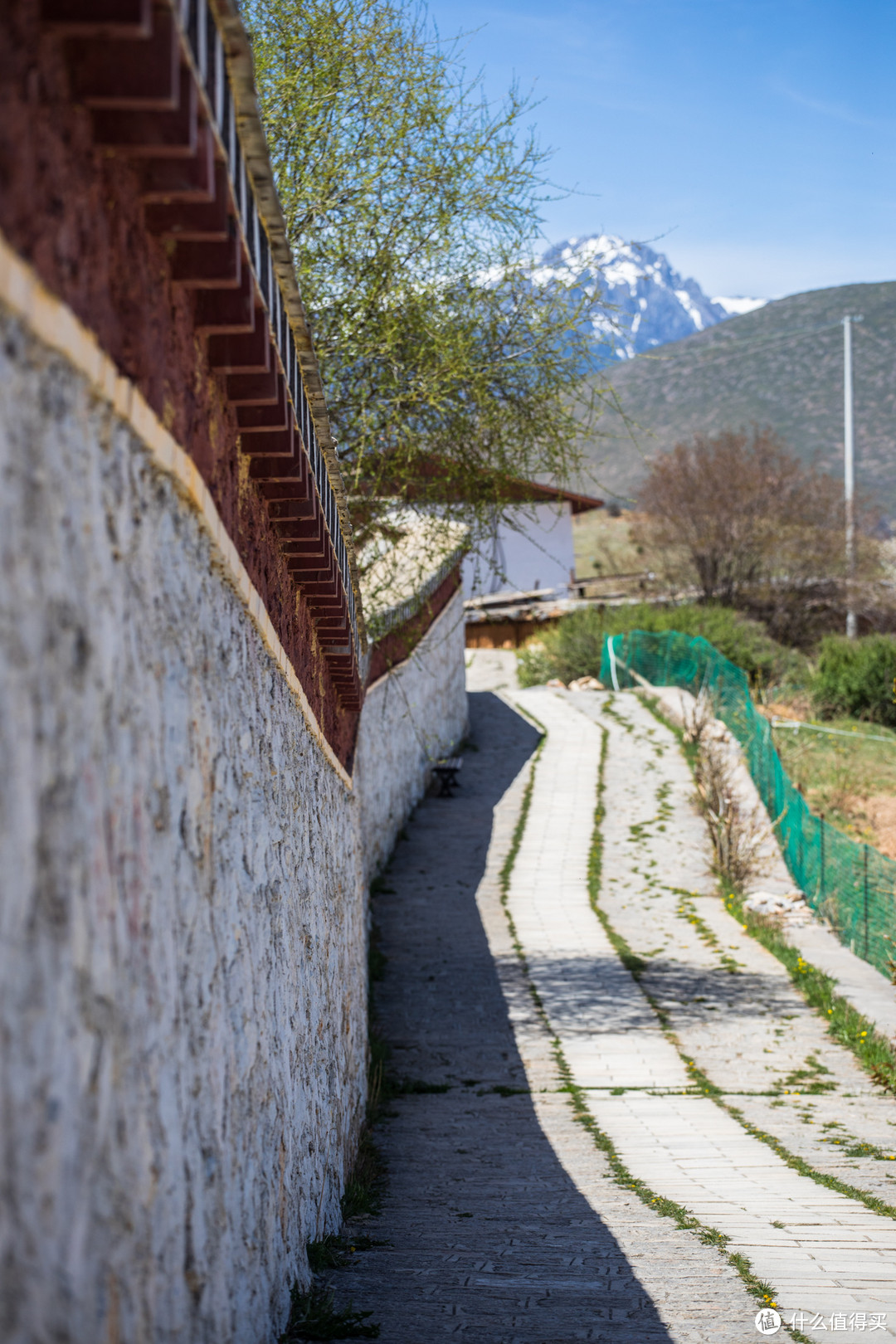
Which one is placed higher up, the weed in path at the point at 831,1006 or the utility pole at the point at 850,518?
the utility pole at the point at 850,518

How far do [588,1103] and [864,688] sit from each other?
1686cm

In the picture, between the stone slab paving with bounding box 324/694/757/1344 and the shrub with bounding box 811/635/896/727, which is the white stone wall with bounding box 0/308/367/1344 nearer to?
the stone slab paving with bounding box 324/694/757/1344

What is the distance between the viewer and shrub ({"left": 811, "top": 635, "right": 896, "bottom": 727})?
2169 centimetres

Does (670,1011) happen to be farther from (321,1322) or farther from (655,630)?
(655,630)

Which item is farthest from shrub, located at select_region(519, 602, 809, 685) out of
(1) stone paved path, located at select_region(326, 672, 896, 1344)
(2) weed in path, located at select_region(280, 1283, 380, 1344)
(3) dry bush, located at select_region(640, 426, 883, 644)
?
(2) weed in path, located at select_region(280, 1283, 380, 1344)

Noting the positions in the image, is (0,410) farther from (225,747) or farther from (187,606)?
(225,747)

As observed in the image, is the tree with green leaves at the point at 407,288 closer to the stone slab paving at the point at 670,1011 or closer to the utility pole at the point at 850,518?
the stone slab paving at the point at 670,1011

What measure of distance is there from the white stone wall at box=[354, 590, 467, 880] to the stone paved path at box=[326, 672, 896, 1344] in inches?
21.5

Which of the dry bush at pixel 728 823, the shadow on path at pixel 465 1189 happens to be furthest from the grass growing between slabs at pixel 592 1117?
the dry bush at pixel 728 823

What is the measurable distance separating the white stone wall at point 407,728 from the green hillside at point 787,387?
171ft

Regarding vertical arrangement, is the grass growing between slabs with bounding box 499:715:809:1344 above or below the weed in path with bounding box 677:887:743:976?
above

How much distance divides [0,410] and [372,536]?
308 inches

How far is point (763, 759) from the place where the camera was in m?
13.4

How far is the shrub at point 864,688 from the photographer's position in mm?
21688
